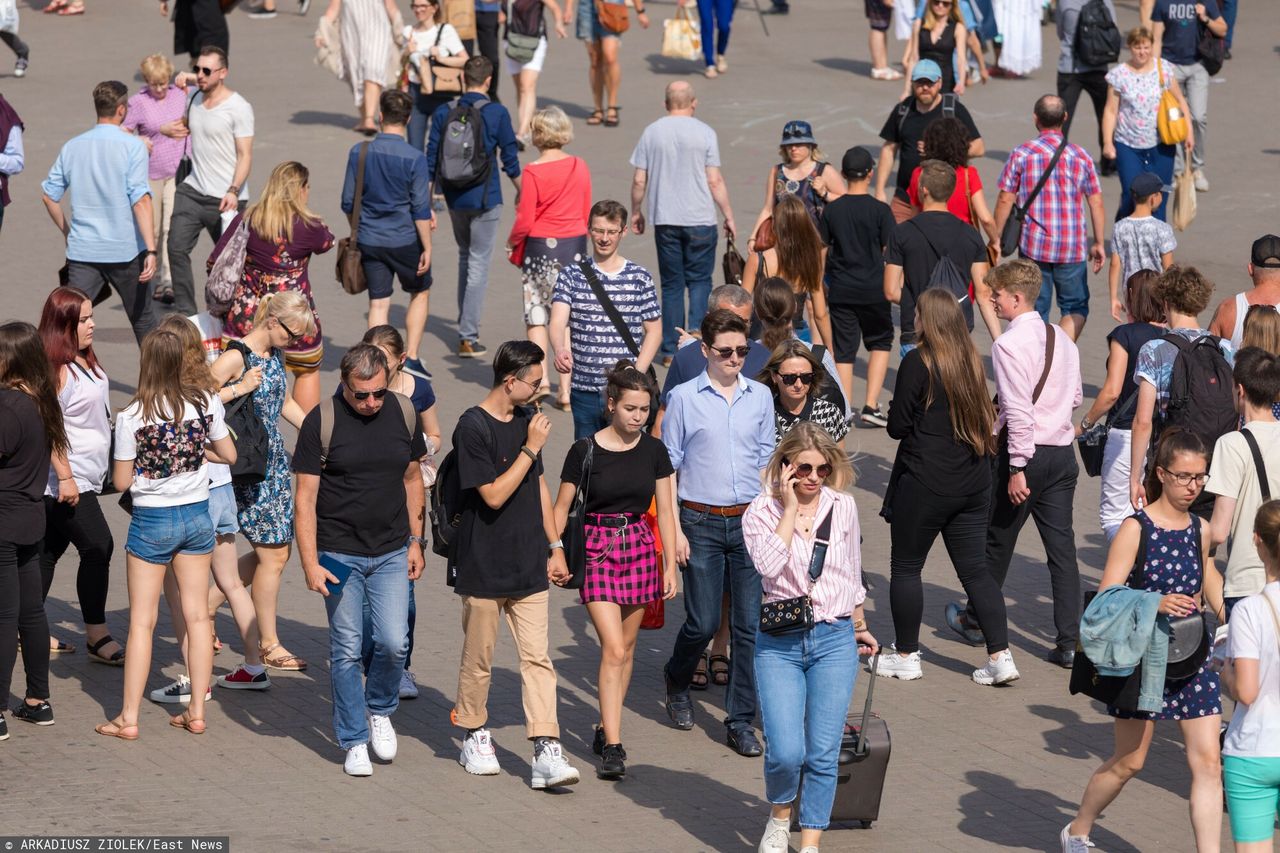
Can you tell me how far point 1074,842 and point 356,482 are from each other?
3181 mm

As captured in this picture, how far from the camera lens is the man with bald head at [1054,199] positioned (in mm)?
12562

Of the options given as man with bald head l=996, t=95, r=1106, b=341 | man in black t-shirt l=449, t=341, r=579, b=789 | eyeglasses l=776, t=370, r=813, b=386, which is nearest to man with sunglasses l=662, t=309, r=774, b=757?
eyeglasses l=776, t=370, r=813, b=386

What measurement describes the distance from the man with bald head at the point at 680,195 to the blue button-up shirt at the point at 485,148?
0.99 metres

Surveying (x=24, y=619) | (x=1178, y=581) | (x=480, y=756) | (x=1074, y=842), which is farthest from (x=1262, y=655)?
Result: (x=24, y=619)

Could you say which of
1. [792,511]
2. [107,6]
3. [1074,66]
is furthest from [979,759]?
[107,6]

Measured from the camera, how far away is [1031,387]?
899 cm

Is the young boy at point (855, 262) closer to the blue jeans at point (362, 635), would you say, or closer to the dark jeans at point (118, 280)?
the dark jeans at point (118, 280)

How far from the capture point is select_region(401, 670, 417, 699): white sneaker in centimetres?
864

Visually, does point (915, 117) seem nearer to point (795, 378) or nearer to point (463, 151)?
point (463, 151)

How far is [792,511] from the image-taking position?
6.88 m

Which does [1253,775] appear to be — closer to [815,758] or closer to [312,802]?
[815,758]

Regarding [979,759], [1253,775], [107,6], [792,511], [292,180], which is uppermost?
[107,6]

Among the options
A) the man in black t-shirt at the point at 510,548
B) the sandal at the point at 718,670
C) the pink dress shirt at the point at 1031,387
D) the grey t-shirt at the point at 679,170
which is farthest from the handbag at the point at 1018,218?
the man in black t-shirt at the point at 510,548

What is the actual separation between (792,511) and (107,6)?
20.7 m
